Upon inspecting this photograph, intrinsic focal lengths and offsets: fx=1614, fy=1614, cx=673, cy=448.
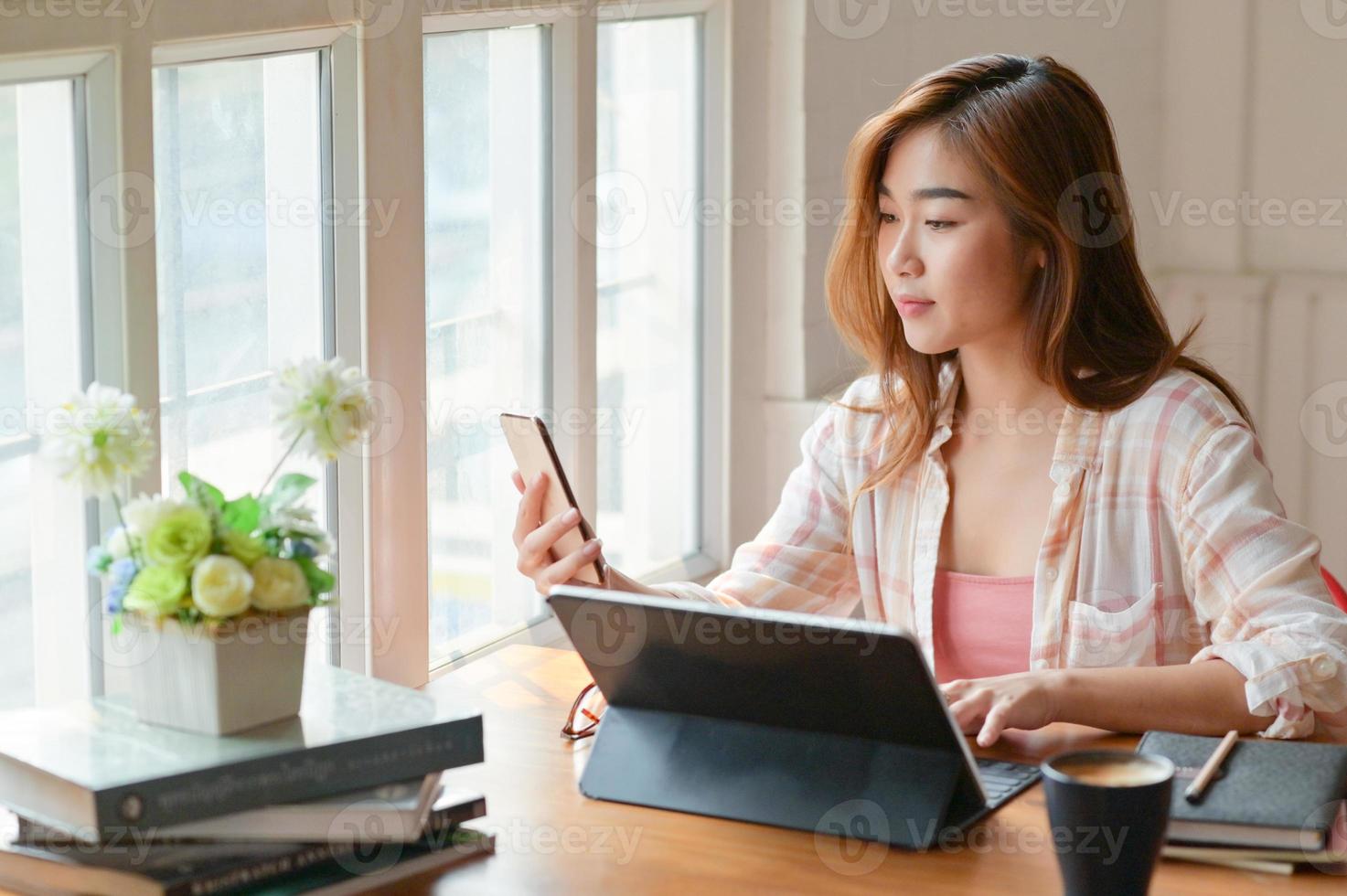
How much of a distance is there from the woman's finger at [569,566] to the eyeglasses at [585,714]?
0.11 metres

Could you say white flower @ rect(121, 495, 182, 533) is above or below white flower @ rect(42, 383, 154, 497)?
below

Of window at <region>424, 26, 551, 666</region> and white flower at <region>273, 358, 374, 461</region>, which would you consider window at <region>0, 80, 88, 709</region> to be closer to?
white flower at <region>273, 358, 374, 461</region>

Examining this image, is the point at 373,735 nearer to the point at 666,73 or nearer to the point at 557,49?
the point at 557,49

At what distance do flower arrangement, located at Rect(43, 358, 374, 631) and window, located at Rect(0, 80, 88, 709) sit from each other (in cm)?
31

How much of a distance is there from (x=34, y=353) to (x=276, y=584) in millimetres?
443

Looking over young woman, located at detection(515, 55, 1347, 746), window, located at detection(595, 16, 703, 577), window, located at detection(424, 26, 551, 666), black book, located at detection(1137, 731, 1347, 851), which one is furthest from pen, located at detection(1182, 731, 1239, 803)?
window, located at detection(595, 16, 703, 577)

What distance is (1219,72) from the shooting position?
3.47 meters

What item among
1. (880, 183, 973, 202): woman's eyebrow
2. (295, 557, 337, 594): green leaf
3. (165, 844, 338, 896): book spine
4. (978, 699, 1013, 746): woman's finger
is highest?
(880, 183, 973, 202): woman's eyebrow

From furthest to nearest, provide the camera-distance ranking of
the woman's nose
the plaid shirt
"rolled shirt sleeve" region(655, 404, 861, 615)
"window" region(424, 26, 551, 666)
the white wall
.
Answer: the white wall → "window" region(424, 26, 551, 666) → "rolled shirt sleeve" region(655, 404, 861, 615) → the woman's nose → the plaid shirt

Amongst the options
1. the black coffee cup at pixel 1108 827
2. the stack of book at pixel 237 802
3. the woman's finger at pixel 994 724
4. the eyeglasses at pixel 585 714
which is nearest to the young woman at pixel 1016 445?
the eyeglasses at pixel 585 714

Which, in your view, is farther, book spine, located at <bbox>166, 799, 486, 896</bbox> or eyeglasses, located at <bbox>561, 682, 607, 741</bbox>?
eyeglasses, located at <bbox>561, 682, 607, 741</bbox>

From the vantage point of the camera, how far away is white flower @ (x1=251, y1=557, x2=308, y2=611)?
1.15 m

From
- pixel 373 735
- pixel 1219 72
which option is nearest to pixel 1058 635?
pixel 373 735

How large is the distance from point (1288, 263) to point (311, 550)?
2.85 metres
